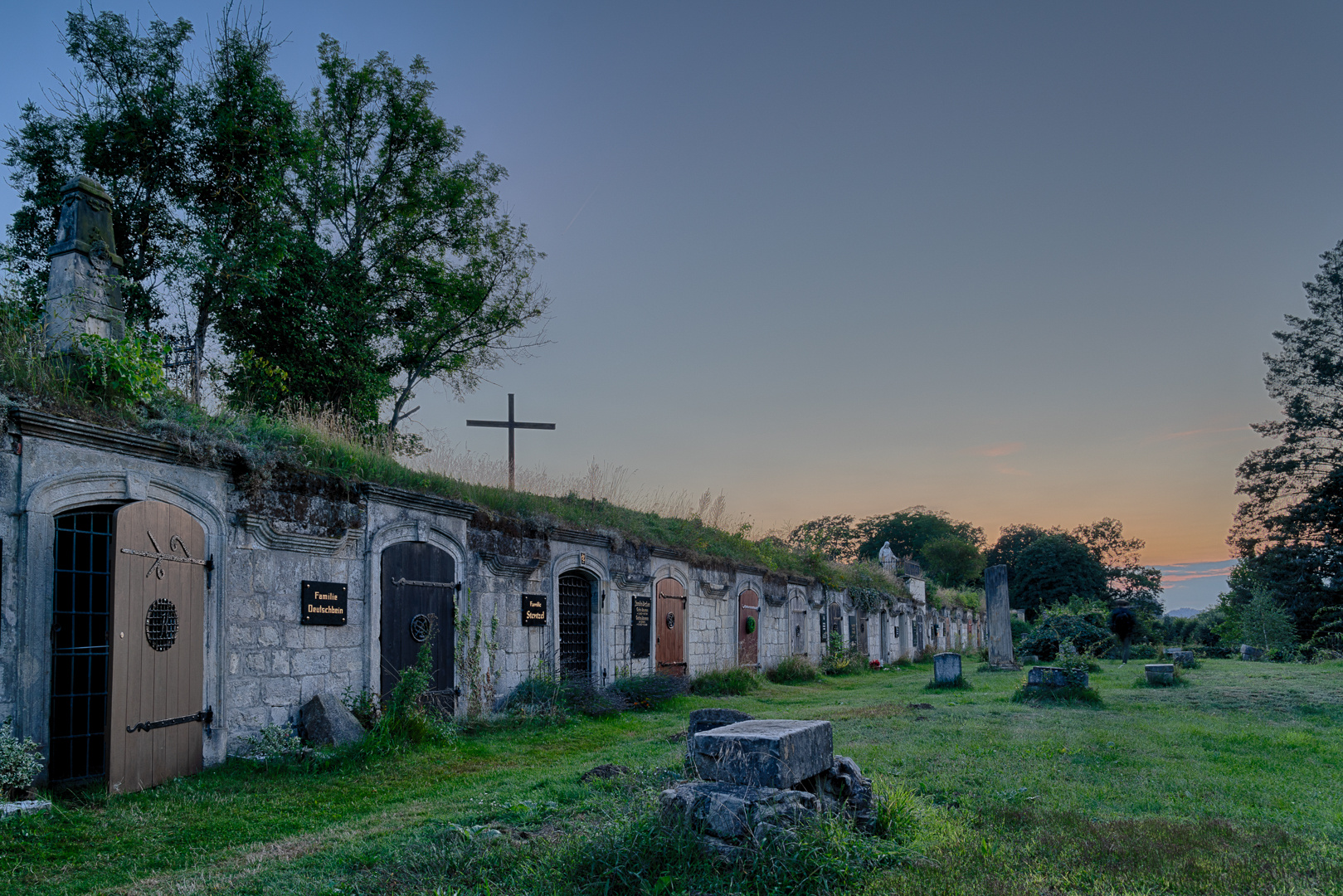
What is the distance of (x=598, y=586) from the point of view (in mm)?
13547

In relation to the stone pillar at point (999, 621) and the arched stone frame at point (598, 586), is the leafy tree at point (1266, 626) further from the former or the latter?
the arched stone frame at point (598, 586)

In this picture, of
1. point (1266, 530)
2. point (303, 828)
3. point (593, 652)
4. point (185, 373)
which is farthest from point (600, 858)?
point (1266, 530)

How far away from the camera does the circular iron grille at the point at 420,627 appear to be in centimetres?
986

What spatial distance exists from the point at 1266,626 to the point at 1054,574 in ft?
85.7

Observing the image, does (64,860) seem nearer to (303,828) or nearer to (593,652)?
(303,828)

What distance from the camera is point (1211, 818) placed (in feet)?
17.6

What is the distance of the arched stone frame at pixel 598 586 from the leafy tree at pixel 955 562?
4563 centimetres

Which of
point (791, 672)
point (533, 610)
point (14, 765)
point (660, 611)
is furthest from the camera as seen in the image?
point (791, 672)

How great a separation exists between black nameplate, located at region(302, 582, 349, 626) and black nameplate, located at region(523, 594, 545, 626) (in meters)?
3.25

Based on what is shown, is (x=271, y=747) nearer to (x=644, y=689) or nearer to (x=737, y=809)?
(x=737, y=809)

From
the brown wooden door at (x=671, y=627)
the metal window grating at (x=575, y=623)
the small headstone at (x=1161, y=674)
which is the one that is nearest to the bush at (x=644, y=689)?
the metal window grating at (x=575, y=623)

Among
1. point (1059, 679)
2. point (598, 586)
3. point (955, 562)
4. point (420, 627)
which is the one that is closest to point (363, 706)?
point (420, 627)

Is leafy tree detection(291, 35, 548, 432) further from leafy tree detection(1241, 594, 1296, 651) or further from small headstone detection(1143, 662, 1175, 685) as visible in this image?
leafy tree detection(1241, 594, 1296, 651)

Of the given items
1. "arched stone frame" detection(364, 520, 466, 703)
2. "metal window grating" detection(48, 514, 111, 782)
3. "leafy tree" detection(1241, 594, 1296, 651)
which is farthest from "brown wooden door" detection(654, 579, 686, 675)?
"leafy tree" detection(1241, 594, 1296, 651)
